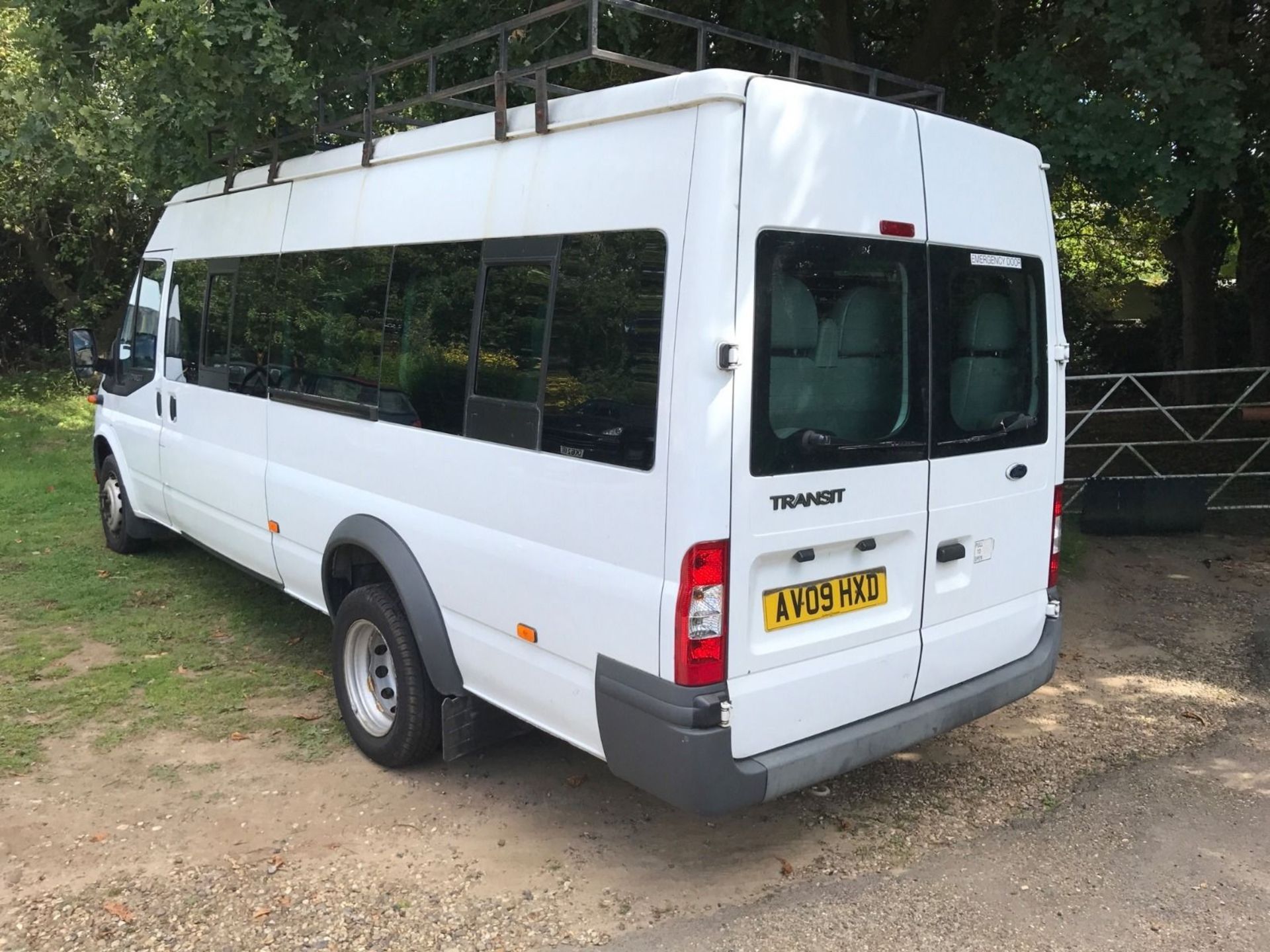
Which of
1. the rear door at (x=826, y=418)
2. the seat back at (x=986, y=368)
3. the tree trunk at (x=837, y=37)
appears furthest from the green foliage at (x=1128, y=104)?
the rear door at (x=826, y=418)

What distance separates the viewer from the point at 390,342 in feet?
13.5

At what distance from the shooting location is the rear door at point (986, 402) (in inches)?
136

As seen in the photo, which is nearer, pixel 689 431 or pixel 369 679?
pixel 689 431

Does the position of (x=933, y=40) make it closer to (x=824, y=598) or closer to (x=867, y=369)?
(x=867, y=369)

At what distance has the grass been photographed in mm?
4672

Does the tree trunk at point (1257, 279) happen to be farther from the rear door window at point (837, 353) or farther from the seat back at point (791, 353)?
the seat back at point (791, 353)

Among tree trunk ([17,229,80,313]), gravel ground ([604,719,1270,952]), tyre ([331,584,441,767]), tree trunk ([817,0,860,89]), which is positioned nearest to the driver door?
tyre ([331,584,441,767])

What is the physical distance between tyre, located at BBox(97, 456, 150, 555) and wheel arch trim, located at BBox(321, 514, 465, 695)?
385 cm

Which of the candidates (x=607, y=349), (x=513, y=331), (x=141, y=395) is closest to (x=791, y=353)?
(x=607, y=349)

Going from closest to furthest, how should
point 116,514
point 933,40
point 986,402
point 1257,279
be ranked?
1. point 986,402
2. point 116,514
3. point 933,40
4. point 1257,279

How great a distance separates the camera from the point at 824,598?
10.4ft

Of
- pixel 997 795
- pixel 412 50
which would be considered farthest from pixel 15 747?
pixel 412 50

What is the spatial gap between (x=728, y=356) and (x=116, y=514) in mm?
6155

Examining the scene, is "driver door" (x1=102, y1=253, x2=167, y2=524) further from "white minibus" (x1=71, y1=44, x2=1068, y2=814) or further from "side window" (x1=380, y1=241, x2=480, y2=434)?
"side window" (x1=380, y1=241, x2=480, y2=434)
